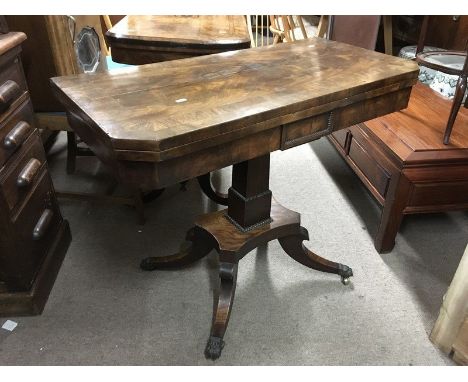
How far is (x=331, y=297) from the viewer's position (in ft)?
4.43

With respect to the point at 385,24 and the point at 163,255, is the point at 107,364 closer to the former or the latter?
the point at 163,255

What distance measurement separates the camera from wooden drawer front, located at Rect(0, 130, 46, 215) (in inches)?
43.5

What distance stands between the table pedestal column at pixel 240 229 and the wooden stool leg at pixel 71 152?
3.23 ft

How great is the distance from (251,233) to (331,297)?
403 mm

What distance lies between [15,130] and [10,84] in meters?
0.13

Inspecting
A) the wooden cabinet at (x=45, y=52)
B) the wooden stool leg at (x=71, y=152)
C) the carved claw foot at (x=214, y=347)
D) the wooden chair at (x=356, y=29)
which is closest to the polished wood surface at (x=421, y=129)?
the wooden chair at (x=356, y=29)

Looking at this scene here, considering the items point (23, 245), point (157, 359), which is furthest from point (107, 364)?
point (23, 245)

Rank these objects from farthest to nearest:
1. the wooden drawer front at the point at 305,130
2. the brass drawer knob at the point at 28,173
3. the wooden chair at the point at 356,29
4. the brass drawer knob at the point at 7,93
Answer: the wooden chair at the point at 356,29 → the brass drawer knob at the point at 28,173 → the brass drawer knob at the point at 7,93 → the wooden drawer front at the point at 305,130

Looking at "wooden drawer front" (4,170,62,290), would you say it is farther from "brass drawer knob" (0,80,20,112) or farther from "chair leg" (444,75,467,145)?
"chair leg" (444,75,467,145)

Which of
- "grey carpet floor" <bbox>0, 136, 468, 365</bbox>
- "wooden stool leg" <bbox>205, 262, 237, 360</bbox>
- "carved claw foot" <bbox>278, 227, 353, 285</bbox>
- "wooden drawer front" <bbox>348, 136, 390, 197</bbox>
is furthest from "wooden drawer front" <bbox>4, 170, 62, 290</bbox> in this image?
"wooden drawer front" <bbox>348, 136, 390, 197</bbox>

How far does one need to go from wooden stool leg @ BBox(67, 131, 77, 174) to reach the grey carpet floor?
27 cm

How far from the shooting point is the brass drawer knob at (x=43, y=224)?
127cm

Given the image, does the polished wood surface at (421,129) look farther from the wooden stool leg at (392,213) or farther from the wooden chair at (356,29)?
the wooden chair at (356,29)

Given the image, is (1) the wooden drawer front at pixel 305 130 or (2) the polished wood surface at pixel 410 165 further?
(2) the polished wood surface at pixel 410 165
